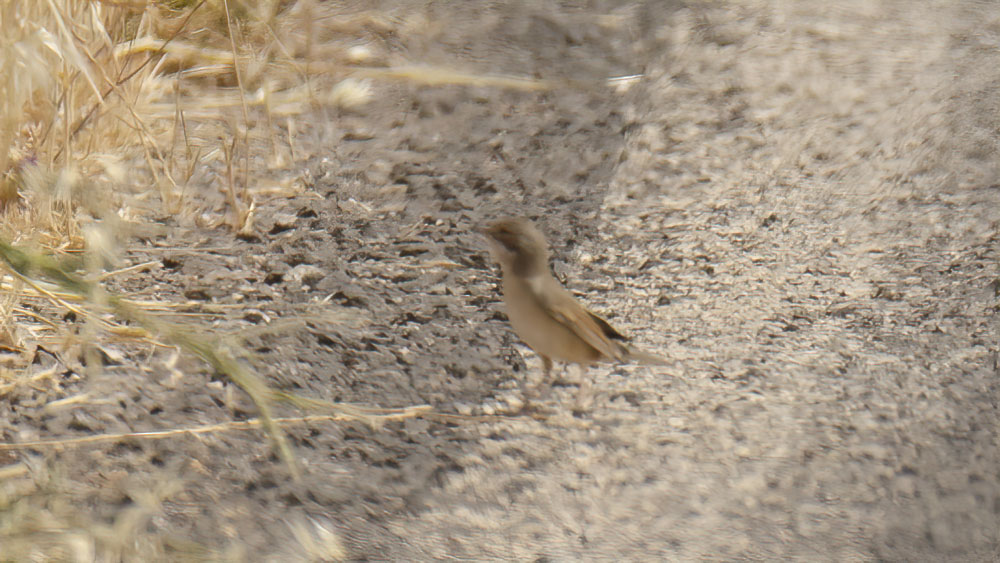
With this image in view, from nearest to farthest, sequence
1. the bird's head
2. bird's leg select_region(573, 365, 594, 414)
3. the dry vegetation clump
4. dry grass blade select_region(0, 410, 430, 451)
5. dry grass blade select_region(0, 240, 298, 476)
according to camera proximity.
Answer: dry grass blade select_region(0, 240, 298, 476) → the dry vegetation clump → dry grass blade select_region(0, 410, 430, 451) → the bird's head → bird's leg select_region(573, 365, 594, 414)

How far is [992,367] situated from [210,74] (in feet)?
6.86

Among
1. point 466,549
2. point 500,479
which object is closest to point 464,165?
point 500,479

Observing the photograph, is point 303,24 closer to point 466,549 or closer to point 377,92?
point 377,92

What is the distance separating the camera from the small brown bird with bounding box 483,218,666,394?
6.72 ft

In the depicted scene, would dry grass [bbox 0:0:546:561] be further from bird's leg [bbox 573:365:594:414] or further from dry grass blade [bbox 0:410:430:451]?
bird's leg [bbox 573:365:594:414]

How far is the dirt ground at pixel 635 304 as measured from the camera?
1997 mm

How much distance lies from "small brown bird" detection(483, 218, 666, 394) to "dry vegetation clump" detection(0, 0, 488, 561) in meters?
0.39

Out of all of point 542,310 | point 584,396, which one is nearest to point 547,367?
point 584,396

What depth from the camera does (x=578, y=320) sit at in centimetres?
204

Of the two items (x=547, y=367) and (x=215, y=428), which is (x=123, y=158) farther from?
(x=547, y=367)

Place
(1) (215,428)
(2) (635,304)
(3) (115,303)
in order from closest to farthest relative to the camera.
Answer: (3) (115,303)
(1) (215,428)
(2) (635,304)

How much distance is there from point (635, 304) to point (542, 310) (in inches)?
17.7

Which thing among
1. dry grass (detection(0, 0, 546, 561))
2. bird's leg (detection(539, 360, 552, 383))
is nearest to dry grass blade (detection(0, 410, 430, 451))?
dry grass (detection(0, 0, 546, 561))

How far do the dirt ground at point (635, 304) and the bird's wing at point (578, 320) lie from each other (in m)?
0.23
